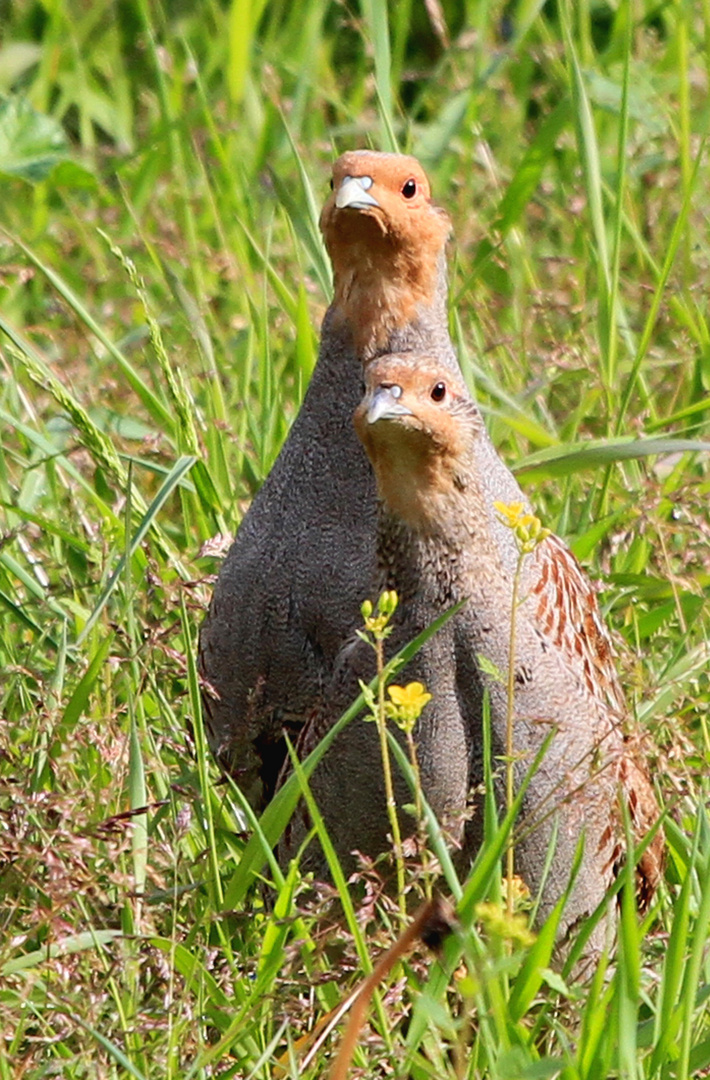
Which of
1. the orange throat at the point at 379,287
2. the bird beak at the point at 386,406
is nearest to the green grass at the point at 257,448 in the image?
the orange throat at the point at 379,287

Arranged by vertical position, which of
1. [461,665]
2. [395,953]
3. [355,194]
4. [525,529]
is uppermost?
[355,194]

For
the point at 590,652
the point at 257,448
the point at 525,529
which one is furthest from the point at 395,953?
the point at 257,448

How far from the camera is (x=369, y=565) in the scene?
3.45m

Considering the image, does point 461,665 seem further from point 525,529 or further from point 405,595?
point 525,529

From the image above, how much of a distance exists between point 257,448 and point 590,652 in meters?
1.11

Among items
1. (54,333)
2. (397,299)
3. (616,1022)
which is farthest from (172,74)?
(616,1022)

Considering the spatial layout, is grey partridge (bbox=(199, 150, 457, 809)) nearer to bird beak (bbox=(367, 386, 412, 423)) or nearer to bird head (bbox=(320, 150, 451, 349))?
bird head (bbox=(320, 150, 451, 349))

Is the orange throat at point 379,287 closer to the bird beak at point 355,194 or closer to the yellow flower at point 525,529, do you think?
the bird beak at point 355,194

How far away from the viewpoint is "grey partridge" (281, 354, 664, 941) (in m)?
2.90

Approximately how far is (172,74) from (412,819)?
3785 millimetres

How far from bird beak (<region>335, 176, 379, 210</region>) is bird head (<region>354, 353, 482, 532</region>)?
0.48 m

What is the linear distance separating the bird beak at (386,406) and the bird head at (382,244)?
0.67 metres

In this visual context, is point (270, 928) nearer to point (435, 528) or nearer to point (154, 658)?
point (435, 528)

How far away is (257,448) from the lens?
430 cm
